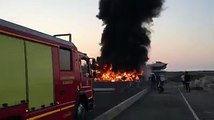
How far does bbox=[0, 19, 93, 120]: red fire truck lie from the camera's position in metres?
8.91

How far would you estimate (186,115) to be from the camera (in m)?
19.6

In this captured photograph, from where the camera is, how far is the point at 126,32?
58.3 m

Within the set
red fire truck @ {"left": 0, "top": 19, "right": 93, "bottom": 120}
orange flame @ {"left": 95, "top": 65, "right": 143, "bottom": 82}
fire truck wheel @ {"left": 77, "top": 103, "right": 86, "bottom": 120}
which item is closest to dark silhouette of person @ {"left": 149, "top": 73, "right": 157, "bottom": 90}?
orange flame @ {"left": 95, "top": 65, "right": 143, "bottom": 82}

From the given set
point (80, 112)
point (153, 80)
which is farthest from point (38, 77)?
point (153, 80)

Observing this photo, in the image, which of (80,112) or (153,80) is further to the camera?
(153,80)

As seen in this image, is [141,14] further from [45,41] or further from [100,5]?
[45,41]

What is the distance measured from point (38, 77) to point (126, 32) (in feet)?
158

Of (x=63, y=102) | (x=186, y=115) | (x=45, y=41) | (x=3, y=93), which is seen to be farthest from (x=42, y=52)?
(x=186, y=115)

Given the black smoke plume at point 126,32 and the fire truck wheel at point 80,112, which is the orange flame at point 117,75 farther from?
the fire truck wheel at point 80,112

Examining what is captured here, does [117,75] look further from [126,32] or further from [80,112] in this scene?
[80,112]

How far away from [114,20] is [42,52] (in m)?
47.4

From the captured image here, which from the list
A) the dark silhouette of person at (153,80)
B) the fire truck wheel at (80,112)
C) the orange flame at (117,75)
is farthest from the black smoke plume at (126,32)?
the fire truck wheel at (80,112)

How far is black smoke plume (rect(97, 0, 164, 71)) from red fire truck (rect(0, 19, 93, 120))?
41.5m

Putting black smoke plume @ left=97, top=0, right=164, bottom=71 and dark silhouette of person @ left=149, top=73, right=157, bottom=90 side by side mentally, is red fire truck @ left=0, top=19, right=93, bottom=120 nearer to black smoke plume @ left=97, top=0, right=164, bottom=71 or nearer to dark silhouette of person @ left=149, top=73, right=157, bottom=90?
dark silhouette of person @ left=149, top=73, right=157, bottom=90
